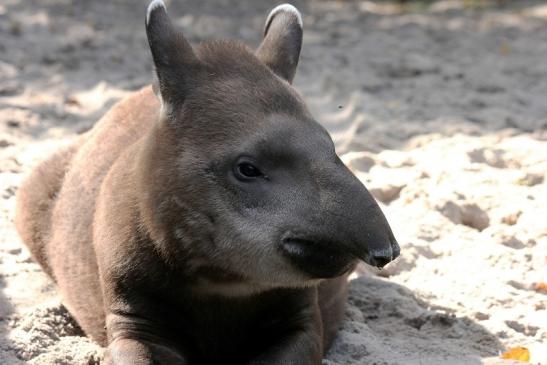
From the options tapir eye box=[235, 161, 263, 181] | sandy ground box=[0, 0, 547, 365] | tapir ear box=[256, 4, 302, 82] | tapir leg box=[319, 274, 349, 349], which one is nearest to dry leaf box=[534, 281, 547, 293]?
sandy ground box=[0, 0, 547, 365]

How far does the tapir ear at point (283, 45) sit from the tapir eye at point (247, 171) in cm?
79

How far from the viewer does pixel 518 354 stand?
201 inches

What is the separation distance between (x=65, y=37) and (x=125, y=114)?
4968 mm

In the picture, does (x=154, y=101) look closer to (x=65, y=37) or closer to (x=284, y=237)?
(x=284, y=237)

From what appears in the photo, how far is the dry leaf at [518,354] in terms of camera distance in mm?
5086

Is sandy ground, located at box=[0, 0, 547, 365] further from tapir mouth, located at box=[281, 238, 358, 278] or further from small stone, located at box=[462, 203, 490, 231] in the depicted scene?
tapir mouth, located at box=[281, 238, 358, 278]

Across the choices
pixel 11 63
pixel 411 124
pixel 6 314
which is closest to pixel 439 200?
pixel 411 124

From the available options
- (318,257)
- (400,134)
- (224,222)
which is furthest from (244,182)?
(400,134)

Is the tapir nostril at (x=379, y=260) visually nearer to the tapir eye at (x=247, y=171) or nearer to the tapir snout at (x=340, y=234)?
the tapir snout at (x=340, y=234)

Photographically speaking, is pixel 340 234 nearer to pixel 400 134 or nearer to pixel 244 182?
pixel 244 182

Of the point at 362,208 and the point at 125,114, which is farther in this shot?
the point at 125,114

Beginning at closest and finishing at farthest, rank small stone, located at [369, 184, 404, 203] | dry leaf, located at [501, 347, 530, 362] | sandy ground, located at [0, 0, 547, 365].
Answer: dry leaf, located at [501, 347, 530, 362]
sandy ground, located at [0, 0, 547, 365]
small stone, located at [369, 184, 404, 203]

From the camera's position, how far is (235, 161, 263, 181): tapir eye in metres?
4.14

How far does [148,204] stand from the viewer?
14.3 ft
